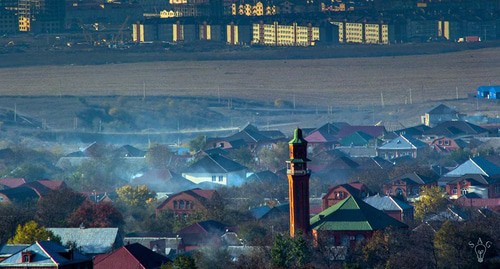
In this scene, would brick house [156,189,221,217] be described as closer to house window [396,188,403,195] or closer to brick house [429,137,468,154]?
house window [396,188,403,195]

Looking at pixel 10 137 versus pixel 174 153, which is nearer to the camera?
pixel 174 153

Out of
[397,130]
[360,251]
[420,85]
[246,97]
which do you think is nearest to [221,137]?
[397,130]

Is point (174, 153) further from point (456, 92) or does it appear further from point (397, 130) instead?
point (456, 92)

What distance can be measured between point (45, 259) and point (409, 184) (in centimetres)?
3013

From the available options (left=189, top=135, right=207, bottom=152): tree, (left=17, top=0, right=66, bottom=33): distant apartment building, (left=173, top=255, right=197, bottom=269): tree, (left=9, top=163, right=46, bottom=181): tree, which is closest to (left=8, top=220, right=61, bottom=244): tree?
(left=173, top=255, right=197, bottom=269): tree

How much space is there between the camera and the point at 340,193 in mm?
74938

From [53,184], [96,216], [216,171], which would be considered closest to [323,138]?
[216,171]

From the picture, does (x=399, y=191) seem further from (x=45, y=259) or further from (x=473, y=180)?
(x=45, y=259)

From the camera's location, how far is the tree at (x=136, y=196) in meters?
77.3

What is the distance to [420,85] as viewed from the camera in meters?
141

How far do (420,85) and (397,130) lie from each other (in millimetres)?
33001

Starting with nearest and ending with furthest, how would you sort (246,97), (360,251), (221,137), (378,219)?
(360,251) < (378,219) < (221,137) < (246,97)

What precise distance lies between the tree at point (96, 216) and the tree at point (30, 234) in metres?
4.66

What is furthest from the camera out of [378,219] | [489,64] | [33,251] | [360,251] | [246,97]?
[489,64]
